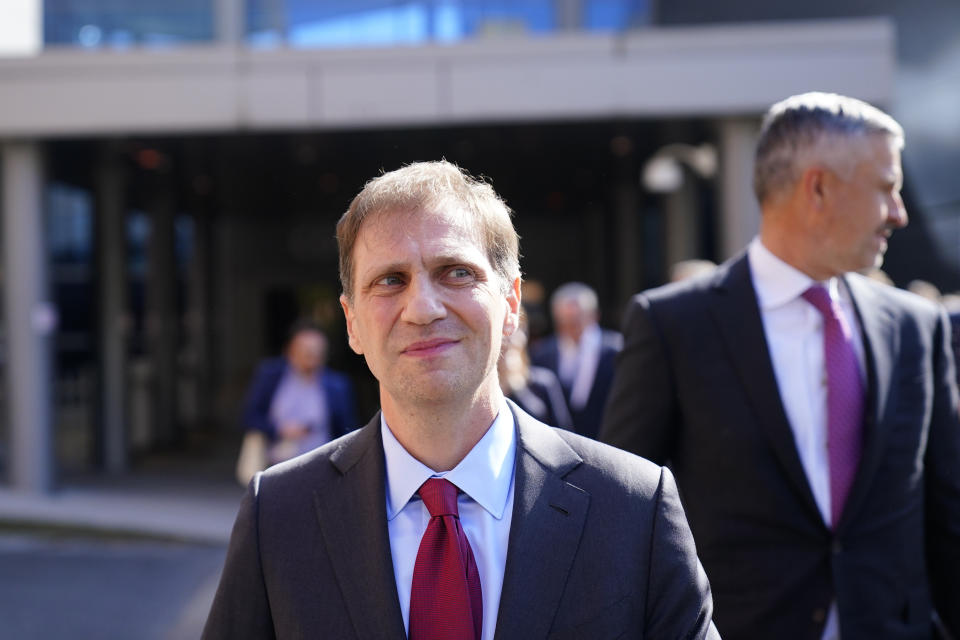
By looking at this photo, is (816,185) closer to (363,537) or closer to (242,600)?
(363,537)

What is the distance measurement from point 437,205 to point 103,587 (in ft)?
23.5

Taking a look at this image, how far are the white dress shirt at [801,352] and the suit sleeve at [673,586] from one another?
2.88ft

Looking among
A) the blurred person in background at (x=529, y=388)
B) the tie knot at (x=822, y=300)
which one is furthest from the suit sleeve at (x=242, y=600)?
the blurred person in background at (x=529, y=388)

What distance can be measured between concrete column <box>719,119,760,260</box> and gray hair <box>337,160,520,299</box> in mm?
9061

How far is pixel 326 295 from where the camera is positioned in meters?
24.2

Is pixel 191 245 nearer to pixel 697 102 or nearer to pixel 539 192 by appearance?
pixel 539 192

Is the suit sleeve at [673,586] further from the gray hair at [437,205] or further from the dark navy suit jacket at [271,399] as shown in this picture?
the dark navy suit jacket at [271,399]

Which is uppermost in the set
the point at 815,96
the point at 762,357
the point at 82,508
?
the point at 815,96

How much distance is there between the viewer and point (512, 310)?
181cm

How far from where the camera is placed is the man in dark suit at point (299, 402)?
655 cm

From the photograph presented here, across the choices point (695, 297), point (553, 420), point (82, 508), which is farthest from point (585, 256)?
point (695, 297)

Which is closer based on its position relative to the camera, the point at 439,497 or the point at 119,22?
the point at 439,497

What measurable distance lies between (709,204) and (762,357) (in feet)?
47.5

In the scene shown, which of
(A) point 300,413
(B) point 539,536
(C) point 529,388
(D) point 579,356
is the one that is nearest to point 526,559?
(B) point 539,536
